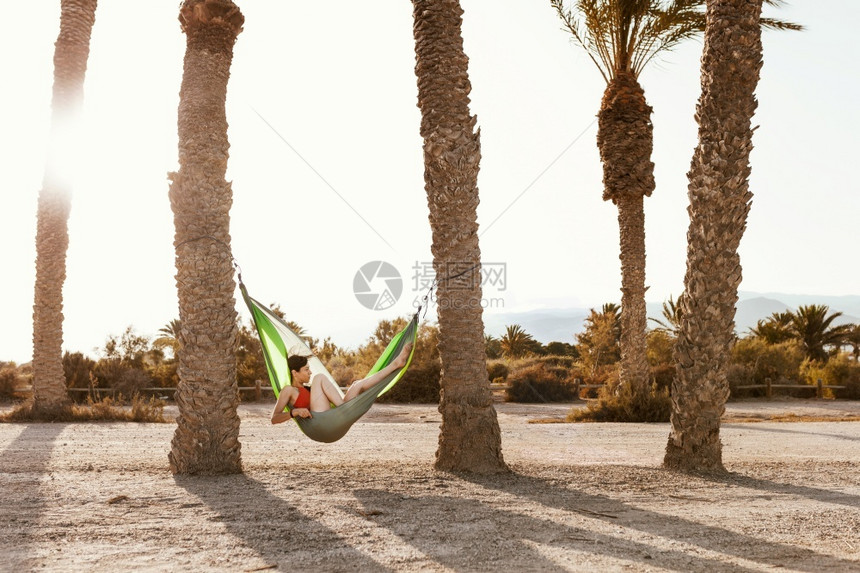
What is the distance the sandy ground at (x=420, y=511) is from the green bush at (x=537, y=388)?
31.0ft

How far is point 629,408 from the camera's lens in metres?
13.4

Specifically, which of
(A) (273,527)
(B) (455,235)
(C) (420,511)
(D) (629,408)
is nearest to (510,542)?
(C) (420,511)

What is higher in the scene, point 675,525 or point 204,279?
point 204,279

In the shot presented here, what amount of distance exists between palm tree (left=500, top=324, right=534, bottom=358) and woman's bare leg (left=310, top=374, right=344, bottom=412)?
2877cm

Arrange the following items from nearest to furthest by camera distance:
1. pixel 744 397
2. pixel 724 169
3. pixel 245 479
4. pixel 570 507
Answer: pixel 570 507 < pixel 245 479 < pixel 724 169 < pixel 744 397

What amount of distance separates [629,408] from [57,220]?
10999 millimetres

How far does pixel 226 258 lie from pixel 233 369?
3.61ft

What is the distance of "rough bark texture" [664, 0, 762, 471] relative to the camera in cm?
734

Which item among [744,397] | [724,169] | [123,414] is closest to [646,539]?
[724,169]

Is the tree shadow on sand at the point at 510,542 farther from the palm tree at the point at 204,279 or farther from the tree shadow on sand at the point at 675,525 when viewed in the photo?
the palm tree at the point at 204,279

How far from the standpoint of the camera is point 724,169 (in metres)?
7.36

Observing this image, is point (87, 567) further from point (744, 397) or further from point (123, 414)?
point (744, 397)

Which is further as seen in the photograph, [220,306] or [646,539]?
[220,306]

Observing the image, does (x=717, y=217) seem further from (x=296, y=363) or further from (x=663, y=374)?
(x=663, y=374)
